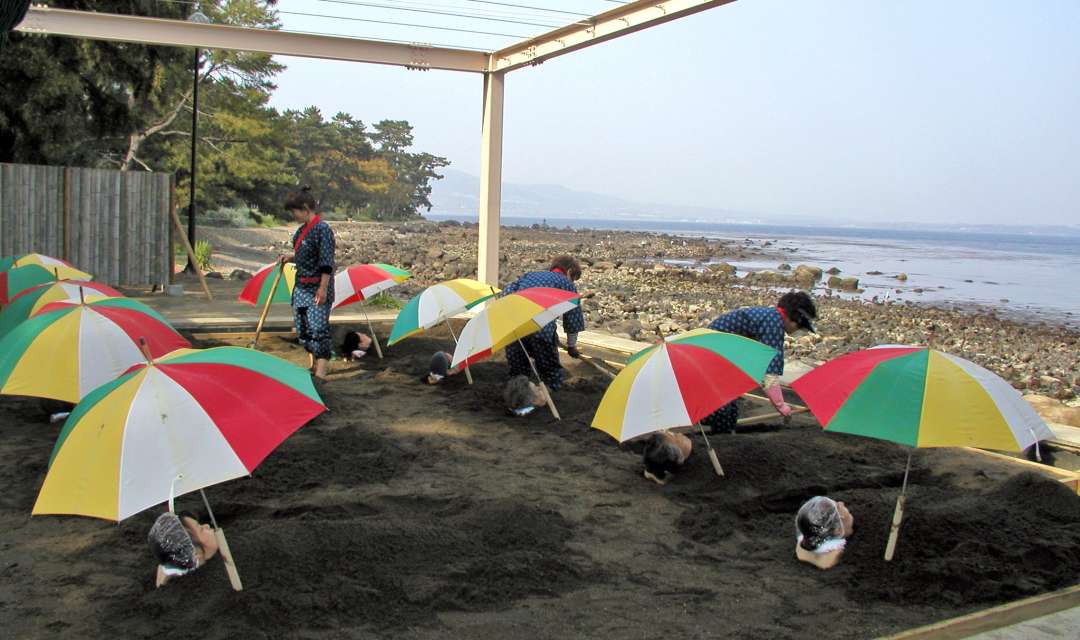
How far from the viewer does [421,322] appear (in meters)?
8.56

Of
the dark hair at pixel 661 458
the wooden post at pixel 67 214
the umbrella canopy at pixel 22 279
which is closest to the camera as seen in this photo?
the dark hair at pixel 661 458

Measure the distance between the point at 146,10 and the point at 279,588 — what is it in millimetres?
16319

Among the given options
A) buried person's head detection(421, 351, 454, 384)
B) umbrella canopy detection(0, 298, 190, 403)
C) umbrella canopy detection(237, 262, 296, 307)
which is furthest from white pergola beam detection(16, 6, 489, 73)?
umbrella canopy detection(0, 298, 190, 403)

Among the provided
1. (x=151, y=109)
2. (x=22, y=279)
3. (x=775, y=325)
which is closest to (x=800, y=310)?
(x=775, y=325)

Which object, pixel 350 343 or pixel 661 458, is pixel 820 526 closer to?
pixel 661 458

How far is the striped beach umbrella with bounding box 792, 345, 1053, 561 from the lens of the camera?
4.34 metres

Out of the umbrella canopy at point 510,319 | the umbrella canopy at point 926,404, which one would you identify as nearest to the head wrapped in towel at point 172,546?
the umbrella canopy at point 510,319

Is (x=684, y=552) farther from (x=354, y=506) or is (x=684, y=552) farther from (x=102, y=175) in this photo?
(x=102, y=175)

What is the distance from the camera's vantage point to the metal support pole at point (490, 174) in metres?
13.3

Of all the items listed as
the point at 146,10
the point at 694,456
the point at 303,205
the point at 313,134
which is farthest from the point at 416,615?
the point at 313,134

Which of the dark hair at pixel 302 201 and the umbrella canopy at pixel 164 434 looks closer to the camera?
the umbrella canopy at pixel 164 434

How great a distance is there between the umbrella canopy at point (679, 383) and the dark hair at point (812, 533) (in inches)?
31.8

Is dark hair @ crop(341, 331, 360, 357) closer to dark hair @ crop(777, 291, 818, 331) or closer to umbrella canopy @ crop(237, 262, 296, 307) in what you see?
umbrella canopy @ crop(237, 262, 296, 307)

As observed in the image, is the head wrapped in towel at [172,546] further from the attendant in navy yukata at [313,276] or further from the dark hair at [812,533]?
the attendant in navy yukata at [313,276]
